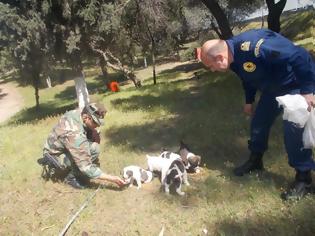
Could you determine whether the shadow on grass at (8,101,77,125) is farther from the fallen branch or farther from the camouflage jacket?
the fallen branch

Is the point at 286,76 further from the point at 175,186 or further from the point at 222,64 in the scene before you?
the point at 175,186

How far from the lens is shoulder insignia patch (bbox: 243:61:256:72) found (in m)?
5.26

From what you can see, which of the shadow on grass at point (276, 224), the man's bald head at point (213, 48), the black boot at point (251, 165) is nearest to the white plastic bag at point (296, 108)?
the man's bald head at point (213, 48)

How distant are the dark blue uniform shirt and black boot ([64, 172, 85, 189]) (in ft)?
10.6

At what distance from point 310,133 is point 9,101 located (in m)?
37.7

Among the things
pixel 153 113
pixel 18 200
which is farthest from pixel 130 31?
pixel 18 200

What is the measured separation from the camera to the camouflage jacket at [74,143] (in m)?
6.44

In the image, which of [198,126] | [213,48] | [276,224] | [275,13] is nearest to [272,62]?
[213,48]

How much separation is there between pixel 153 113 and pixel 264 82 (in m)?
6.88

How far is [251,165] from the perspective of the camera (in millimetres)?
6602

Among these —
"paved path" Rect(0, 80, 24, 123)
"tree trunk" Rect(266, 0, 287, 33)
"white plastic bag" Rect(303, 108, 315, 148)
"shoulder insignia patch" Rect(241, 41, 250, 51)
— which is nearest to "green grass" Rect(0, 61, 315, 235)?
"white plastic bag" Rect(303, 108, 315, 148)

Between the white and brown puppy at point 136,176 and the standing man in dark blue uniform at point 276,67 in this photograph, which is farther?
the white and brown puppy at point 136,176

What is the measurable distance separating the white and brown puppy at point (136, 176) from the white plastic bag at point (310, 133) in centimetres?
267

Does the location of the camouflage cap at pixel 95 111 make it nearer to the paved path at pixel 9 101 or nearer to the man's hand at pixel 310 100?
the man's hand at pixel 310 100
